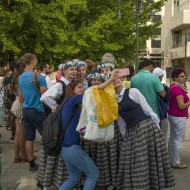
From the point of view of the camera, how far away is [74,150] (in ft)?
12.7

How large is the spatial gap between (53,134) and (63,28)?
13.7m

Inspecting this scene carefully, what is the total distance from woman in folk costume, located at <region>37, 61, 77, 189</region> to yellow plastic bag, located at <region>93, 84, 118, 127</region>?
0.88 meters

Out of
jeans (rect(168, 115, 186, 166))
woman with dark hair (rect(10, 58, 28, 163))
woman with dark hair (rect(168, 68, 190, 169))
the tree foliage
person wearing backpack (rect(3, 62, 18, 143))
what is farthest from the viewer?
the tree foliage

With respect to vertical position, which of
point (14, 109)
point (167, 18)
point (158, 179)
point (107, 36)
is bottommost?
point (158, 179)

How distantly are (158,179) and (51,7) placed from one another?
1304cm

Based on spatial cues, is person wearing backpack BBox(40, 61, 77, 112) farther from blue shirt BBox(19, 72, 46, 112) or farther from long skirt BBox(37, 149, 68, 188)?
blue shirt BBox(19, 72, 46, 112)

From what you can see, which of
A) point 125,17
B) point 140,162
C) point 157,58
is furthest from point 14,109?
point 157,58

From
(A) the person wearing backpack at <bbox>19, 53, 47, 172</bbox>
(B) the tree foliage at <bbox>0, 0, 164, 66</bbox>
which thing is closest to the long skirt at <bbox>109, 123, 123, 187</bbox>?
(A) the person wearing backpack at <bbox>19, 53, 47, 172</bbox>

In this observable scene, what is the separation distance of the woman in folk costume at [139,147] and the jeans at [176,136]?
1711mm

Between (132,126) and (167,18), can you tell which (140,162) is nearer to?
(132,126)

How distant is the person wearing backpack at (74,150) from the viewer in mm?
3863

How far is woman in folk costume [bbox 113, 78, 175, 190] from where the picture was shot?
4310 millimetres

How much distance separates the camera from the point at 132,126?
14.4 ft

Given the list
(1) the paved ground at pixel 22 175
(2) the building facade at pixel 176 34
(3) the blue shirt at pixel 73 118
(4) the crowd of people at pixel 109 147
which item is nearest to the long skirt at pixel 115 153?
(4) the crowd of people at pixel 109 147
